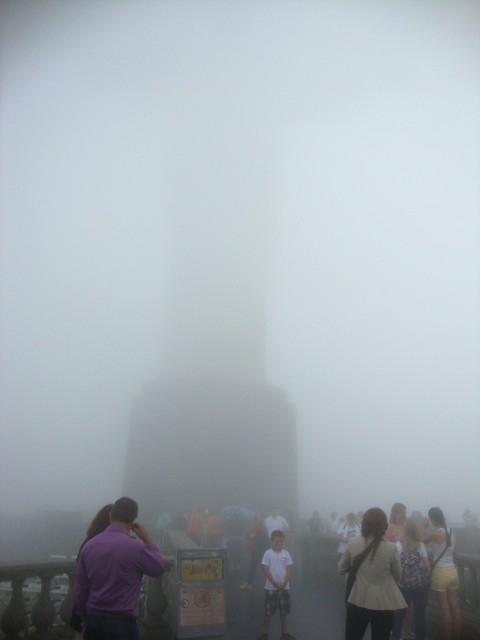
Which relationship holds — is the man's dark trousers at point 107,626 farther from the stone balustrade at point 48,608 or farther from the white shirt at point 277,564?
the white shirt at point 277,564

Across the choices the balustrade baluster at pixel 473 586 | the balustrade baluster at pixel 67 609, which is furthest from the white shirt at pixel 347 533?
the balustrade baluster at pixel 67 609

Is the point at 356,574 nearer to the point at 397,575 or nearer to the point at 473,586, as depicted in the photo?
the point at 397,575

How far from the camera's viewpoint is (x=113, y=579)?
385 cm

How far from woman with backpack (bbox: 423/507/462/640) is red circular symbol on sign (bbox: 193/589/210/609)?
270cm

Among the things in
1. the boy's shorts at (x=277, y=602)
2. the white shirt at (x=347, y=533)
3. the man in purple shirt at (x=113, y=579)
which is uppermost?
the man in purple shirt at (x=113, y=579)

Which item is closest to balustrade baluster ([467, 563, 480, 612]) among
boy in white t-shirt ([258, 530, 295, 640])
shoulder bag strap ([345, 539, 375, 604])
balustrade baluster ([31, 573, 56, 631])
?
boy in white t-shirt ([258, 530, 295, 640])

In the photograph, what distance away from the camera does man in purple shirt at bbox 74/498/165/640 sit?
12.6ft

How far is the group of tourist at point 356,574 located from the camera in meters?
3.86

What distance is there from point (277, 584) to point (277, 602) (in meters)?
0.23

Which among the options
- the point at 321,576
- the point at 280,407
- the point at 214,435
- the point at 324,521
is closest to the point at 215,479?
the point at 214,435

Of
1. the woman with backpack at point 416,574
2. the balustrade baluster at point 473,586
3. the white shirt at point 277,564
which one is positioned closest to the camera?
Answer: the woman with backpack at point 416,574

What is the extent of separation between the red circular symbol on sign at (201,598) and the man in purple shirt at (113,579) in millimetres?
2282

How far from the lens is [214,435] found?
183 feet

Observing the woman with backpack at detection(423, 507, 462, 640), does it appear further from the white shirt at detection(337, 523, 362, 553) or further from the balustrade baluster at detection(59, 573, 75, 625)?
the balustrade baluster at detection(59, 573, 75, 625)
